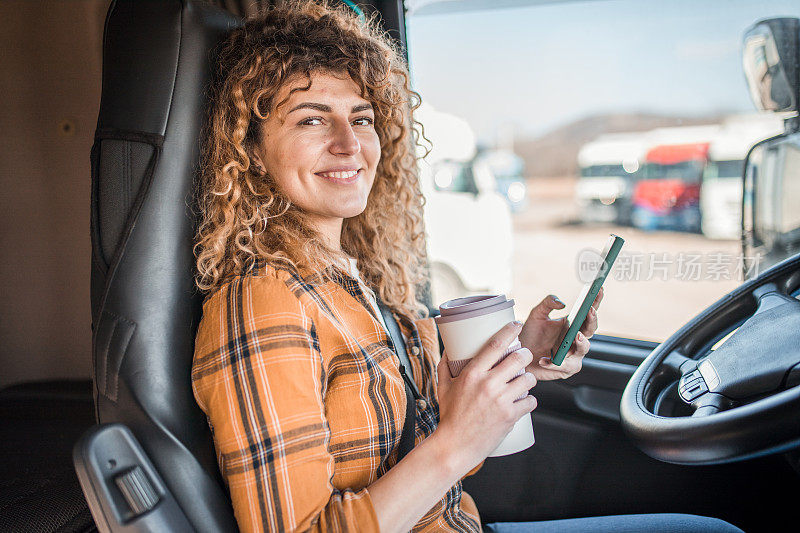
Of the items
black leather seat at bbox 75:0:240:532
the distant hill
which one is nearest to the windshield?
the distant hill

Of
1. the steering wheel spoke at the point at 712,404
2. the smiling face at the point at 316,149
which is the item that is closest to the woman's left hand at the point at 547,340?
the steering wheel spoke at the point at 712,404

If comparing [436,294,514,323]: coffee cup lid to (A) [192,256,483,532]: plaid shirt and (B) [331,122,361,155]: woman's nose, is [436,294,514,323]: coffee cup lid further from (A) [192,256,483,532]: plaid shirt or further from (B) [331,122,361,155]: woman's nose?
(B) [331,122,361,155]: woman's nose

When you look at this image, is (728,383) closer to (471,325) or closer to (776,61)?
(471,325)

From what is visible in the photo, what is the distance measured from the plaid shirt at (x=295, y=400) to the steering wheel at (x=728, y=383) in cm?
44

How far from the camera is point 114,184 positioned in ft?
3.25

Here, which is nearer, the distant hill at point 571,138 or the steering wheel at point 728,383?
the steering wheel at point 728,383

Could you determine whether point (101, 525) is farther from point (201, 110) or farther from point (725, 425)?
point (725, 425)

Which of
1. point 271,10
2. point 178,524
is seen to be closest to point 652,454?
point 178,524

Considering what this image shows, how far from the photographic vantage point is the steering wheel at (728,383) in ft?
2.70

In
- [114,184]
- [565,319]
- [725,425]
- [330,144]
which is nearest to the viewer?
[725,425]

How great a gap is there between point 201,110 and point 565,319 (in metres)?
0.82

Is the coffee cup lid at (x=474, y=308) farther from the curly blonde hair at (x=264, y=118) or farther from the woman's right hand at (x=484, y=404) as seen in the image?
the curly blonde hair at (x=264, y=118)

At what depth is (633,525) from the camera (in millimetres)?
1275

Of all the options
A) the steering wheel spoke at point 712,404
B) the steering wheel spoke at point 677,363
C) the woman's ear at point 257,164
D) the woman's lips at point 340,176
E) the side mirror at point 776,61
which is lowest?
the steering wheel spoke at point 712,404
